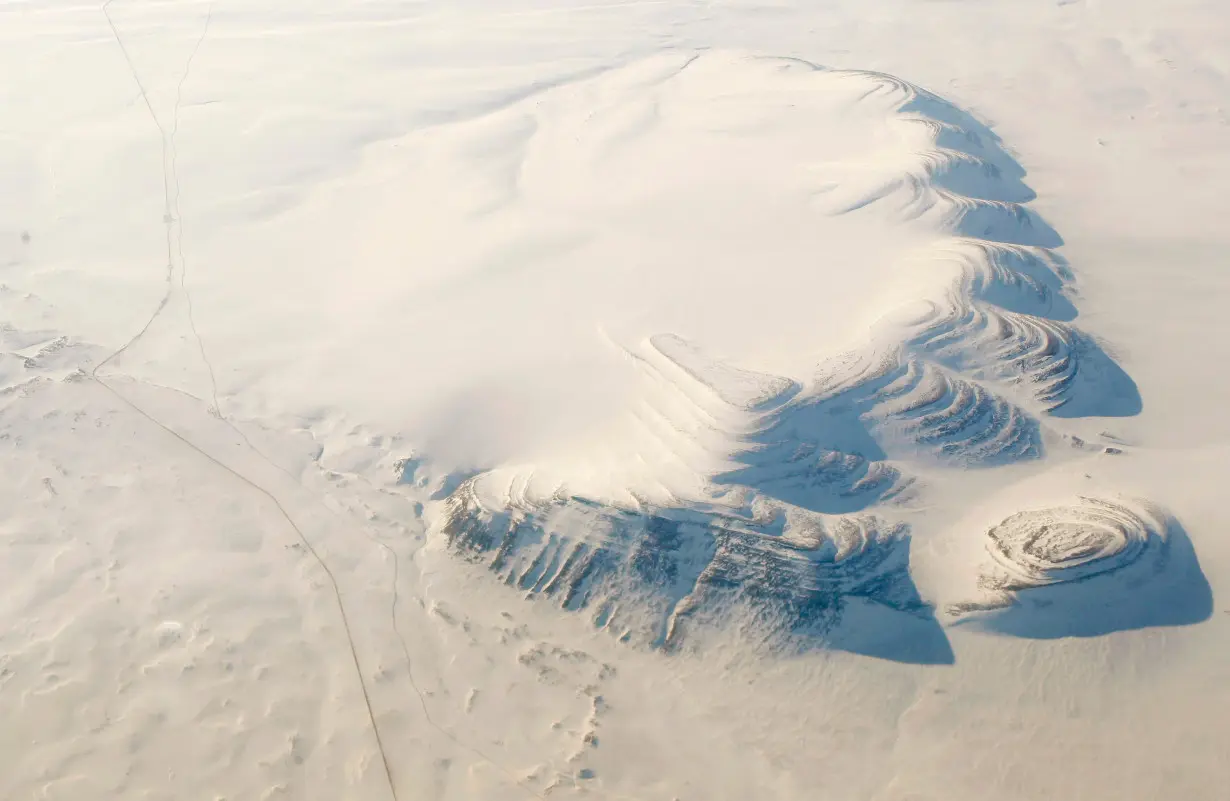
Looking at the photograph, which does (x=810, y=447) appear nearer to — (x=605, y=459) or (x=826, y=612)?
(x=826, y=612)

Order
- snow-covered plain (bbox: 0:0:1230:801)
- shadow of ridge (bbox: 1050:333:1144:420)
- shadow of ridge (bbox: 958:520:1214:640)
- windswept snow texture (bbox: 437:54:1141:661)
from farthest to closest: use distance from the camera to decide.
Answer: shadow of ridge (bbox: 1050:333:1144:420)
windswept snow texture (bbox: 437:54:1141:661)
shadow of ridge (bbox: 958:520:1214:640)
snow-covered plain (bbox: 0:0:1230:801)


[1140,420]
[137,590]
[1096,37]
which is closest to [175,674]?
[137,590]

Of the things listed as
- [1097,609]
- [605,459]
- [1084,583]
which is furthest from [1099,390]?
[605,459]

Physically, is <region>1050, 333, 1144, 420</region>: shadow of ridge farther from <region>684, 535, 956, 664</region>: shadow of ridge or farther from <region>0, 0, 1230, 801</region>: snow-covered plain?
<region>684, 535, 956, 664</region>: shadow of ridge

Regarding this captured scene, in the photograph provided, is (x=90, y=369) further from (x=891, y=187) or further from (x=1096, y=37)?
(x=1096, y=37)

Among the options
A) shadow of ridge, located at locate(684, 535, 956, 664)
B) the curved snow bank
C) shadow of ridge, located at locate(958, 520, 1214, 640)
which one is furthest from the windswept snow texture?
shadow of ridge, located at locate(958, 520, 1214, 640)

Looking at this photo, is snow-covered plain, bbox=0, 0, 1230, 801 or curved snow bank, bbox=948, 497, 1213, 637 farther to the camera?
curved snow bank, bbox=948, 497, 1213, 637

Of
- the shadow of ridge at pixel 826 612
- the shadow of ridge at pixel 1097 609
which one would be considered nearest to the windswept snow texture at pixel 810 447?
the shadow of ridge at pixel 826 612
